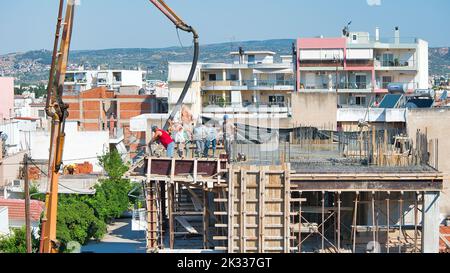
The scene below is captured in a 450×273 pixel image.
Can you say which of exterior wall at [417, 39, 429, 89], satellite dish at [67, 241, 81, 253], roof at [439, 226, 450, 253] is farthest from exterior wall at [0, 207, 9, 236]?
exterior wall at [417, 39, 429, 89]

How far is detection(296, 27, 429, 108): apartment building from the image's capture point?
3697 centimetres

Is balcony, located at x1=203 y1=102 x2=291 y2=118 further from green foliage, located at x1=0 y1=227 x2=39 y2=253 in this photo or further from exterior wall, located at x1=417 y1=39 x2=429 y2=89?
green foliage, located at x1=0 y1=227 x2=39 y2=253

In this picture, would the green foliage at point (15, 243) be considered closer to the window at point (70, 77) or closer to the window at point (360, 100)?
the window at point (360, 100)

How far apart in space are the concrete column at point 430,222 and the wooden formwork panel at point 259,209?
6.37ft

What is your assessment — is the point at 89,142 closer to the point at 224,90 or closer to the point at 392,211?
the point at 224,90

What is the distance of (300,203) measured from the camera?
11.4 metres

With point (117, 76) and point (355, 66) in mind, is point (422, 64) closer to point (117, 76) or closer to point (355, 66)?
point (355, 66)

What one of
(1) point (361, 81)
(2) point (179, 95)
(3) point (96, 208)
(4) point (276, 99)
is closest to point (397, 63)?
(1) point (361, 81)

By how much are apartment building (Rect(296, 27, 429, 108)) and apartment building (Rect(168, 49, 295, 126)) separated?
1596 millimetres

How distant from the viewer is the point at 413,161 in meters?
12.6

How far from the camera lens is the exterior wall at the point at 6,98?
118 feet
